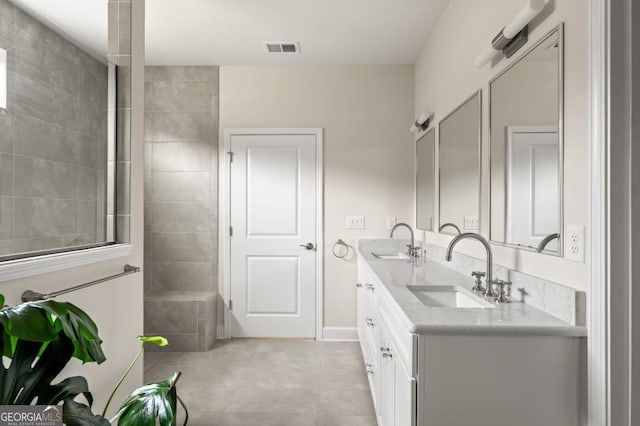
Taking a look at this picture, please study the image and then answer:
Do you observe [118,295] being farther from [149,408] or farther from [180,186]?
[180,186]

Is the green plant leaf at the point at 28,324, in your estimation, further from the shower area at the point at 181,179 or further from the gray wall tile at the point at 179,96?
the gray wall tile at the point at 179,96

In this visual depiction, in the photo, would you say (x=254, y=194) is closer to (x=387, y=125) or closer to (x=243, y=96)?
(x=243, y=96)

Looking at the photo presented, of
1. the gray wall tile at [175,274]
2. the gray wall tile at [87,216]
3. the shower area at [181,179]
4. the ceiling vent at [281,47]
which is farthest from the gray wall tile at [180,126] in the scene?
the gray wall tile at [87,216]

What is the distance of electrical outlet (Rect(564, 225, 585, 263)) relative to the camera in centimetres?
123

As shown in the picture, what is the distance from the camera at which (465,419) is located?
3.92 ft

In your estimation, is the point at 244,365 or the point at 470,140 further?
the point at 244,365

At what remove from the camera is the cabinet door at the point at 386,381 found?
62.0 inches

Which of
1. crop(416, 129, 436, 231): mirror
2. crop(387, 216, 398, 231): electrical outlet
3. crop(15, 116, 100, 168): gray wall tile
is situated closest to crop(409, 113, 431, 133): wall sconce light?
crop(416, 129, 436, 231): mirror

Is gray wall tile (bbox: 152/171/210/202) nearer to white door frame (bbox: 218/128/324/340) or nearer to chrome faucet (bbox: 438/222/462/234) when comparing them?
white door frame (bbox: 218/128/324/340)

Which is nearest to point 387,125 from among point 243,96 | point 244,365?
point 243,96

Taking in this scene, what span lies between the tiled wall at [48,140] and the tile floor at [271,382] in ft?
4.33

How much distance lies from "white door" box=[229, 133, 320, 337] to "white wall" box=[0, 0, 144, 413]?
1.61 metres

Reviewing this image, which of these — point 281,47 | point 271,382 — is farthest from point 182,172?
point 271,382

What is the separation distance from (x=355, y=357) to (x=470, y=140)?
2011 millimetres
